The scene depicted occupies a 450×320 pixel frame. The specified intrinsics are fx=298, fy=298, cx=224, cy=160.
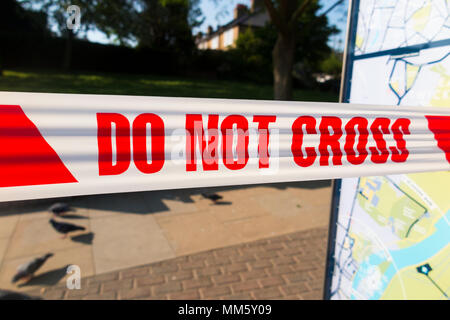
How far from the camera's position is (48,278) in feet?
15.0

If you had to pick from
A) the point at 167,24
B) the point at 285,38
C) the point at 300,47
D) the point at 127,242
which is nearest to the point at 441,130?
the point at 127,242

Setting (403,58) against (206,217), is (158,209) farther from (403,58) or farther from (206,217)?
(403,58)

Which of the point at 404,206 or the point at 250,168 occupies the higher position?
the point at 250,168

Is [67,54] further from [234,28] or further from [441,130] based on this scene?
[234,28]

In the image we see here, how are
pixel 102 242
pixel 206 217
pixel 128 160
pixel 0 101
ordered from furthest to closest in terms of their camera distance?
pixel 206 217, pixel 102 242, pixel 128 160, pixel 0 101

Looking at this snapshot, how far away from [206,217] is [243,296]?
262 cm

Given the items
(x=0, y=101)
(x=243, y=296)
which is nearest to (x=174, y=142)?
(x=0, y=101)

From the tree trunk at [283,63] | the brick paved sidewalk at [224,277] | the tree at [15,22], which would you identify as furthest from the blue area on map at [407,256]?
the tree at [15,22]

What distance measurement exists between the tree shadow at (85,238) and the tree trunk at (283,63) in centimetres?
851

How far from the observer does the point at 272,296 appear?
4.38m

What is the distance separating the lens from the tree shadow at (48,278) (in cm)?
446

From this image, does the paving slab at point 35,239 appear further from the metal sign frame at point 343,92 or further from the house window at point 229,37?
the house window at point 229,37

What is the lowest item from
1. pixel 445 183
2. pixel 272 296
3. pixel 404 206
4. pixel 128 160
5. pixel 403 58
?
pixel 272 296
